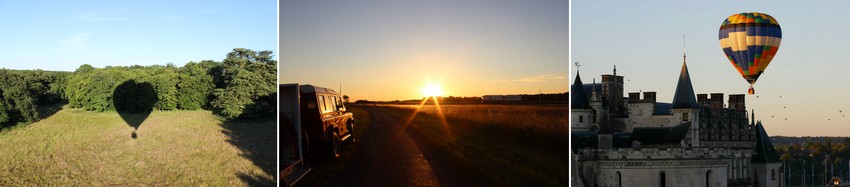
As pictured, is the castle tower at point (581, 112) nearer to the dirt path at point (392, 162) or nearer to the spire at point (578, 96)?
the spire at point (578, 96)

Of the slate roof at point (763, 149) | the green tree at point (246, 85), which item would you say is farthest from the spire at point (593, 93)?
the slate roof at point (763, 149)

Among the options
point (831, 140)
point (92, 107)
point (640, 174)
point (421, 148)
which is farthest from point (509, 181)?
point (831, 140)

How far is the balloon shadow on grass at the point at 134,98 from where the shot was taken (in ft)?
71.6

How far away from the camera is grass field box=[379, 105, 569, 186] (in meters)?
7.43

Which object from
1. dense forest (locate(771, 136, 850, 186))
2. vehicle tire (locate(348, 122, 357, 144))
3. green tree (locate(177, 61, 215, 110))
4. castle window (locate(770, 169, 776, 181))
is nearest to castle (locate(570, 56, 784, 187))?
castle window (locate(770, 169, 776, 181))

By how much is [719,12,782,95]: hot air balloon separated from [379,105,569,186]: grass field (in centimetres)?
1218

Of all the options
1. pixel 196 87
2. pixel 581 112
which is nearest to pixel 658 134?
pixel 581 112

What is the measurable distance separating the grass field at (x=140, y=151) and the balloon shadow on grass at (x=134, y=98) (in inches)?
14.4

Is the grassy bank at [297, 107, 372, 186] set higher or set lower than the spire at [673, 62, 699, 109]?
lower

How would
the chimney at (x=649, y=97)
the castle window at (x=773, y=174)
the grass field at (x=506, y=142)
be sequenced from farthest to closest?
the castle window at (x=773, y=174)
the chimney at (x=649, y=97)
the grass field at (x=506, y=142)

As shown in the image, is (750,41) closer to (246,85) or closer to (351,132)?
(246,85)

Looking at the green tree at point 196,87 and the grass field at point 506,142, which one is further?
the green tree at point 196,87

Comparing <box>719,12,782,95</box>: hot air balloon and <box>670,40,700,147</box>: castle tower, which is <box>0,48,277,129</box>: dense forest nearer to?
<box>719,12,782,95</box>: hot air balloon

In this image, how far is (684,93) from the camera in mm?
21750
